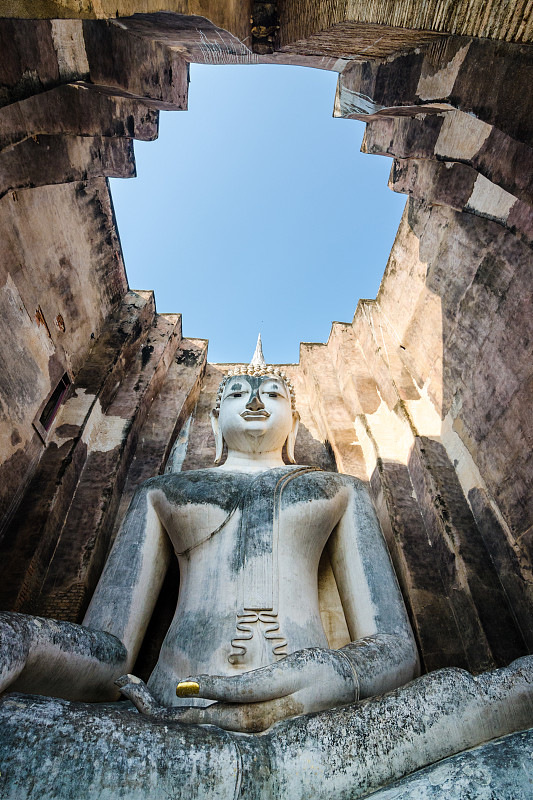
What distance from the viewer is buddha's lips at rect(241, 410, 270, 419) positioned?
4547 mm

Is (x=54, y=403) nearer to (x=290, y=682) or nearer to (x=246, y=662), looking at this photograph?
(x=246, y=662)

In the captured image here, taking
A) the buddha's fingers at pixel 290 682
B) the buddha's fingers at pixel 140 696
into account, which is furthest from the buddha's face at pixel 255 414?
the buddha's fingers at pixel 140 696

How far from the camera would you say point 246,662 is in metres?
2.86

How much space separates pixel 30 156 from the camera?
3.99m

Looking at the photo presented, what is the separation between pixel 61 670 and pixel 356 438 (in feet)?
13.5

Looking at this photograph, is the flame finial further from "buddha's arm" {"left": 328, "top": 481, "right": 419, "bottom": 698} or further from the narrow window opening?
"buddha's arm" {"left": 328, "top": 481, "right": 419, "bottom": 698}

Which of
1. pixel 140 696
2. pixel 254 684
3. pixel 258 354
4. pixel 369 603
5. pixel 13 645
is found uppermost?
pixel 13 645

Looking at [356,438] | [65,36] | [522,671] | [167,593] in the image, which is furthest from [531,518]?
[65,36]

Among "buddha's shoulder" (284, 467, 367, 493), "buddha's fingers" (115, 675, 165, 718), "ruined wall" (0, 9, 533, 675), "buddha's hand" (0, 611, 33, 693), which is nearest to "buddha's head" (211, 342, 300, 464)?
"buddha's shoulder" (284, 467, 367, 493)

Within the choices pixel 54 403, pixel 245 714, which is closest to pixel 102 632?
pixel 245 714

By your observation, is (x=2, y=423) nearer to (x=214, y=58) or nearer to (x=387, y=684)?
(x=387, y=684)

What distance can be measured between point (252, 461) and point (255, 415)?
1.39 ft

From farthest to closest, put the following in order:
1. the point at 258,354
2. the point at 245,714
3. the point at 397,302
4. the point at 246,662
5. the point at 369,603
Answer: the point at 258,354, the point at 397,302, the point at 369,603, the point at 246,662, the point at 245,714

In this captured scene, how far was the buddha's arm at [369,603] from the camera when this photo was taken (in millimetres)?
2576
